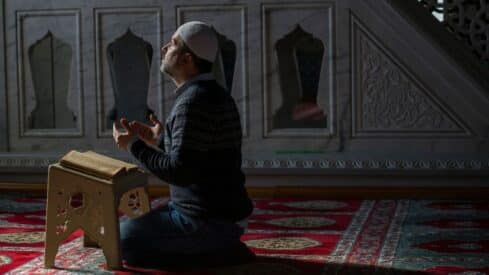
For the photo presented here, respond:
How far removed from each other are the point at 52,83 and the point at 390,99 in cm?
208

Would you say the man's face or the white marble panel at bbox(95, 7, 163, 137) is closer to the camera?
the man's face

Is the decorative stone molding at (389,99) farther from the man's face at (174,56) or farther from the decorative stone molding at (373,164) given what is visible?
the man's face at (174,56)

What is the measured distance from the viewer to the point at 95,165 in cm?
352

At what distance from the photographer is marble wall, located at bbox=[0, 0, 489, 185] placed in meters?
5.39

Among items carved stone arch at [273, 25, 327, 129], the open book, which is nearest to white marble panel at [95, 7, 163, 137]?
carved stone arch at [273, 25, 327, 129]

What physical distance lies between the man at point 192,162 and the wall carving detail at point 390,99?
83.3 inches

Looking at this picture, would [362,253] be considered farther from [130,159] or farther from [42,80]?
[42,80]

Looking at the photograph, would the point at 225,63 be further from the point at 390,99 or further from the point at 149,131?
the point at 149,131

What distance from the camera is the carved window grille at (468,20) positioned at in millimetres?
5516

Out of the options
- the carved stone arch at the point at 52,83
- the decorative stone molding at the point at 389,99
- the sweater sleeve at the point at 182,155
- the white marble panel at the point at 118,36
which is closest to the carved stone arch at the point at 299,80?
the decorative stone molding at the point at 389,99

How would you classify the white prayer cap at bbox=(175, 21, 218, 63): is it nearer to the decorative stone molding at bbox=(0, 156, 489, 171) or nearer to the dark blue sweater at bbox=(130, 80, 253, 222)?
the dark blue sweater at bbox=(130, 80, 253, 222)

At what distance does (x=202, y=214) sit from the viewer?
341cm

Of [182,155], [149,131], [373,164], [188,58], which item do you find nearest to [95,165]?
[149,131]

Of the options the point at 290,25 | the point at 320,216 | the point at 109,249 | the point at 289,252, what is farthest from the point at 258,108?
the point at 109,249
